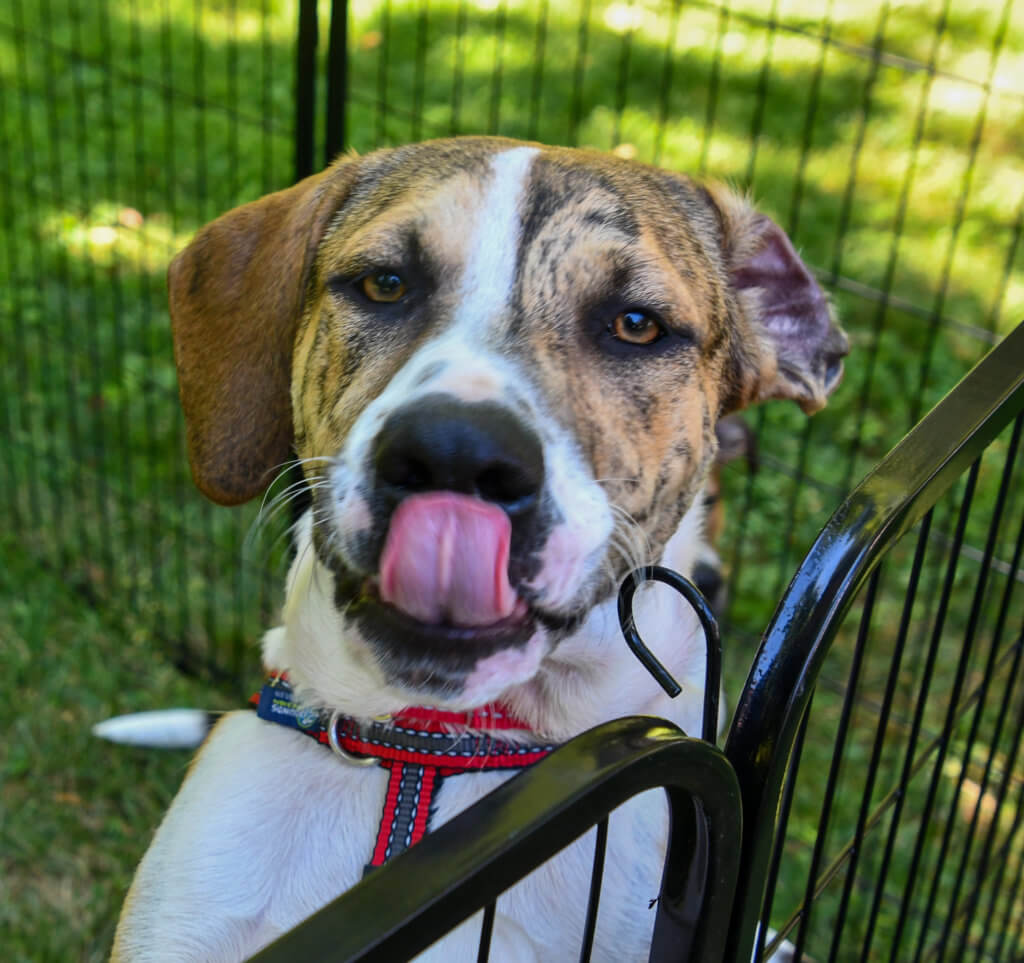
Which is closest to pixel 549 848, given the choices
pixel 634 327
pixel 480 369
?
pixel 480 369

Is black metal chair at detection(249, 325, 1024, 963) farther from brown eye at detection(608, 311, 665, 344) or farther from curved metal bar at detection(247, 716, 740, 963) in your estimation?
brown eye at detection(608, 311, 665, 344)

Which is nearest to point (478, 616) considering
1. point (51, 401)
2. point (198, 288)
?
point (198, 288)

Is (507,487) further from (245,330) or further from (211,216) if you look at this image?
(211,216)

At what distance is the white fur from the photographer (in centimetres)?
207

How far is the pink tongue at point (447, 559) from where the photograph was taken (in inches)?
64.1

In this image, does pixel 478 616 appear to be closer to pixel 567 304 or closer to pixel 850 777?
pixel 567 304

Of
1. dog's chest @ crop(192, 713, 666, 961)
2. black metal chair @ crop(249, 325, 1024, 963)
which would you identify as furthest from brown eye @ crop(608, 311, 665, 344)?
dog's chest @ crop(192, 713, 666, 961)

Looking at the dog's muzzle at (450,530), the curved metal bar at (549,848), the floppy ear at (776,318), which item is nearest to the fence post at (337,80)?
the floppy ear at (776,318)

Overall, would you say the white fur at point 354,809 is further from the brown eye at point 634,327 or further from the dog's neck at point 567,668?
the brown eye at point 634,327

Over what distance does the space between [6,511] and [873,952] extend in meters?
3.02

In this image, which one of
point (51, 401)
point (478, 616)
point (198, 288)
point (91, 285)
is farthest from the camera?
point (51, 401)

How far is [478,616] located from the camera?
170 centimetres

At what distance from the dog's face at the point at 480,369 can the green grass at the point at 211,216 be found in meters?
0.84

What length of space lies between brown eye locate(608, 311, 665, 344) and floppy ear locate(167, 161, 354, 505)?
605 mm
